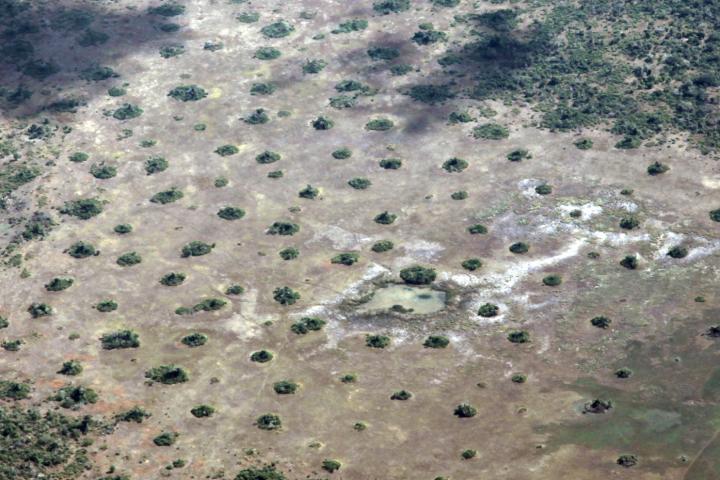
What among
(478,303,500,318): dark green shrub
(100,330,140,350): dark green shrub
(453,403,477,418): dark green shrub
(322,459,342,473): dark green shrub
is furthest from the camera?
(478,303,500,318): dark green shrub

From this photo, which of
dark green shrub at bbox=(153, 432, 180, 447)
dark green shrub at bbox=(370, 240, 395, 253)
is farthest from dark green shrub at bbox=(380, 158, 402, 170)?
dark green shrub at bbox=(153, 432, 180, 447)

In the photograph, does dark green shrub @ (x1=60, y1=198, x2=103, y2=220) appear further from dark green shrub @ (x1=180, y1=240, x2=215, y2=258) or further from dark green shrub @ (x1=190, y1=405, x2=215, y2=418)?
dark green shrub @ (x1=190, y1=405, x2=215, y2=418)

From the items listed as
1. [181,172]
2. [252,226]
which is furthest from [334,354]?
[181,172]

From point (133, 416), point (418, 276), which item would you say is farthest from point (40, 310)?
point (418, 276)

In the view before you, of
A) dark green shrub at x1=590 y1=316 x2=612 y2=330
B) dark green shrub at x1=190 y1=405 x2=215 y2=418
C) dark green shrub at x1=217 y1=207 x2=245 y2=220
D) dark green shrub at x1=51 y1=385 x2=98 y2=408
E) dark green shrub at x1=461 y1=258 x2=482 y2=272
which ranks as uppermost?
dark green shrub at x1=51 y1=385 x2=98 y2=408

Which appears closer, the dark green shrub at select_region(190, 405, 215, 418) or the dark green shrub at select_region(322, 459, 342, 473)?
the dark green shrub at select_region(322, 459, 342, 473)
